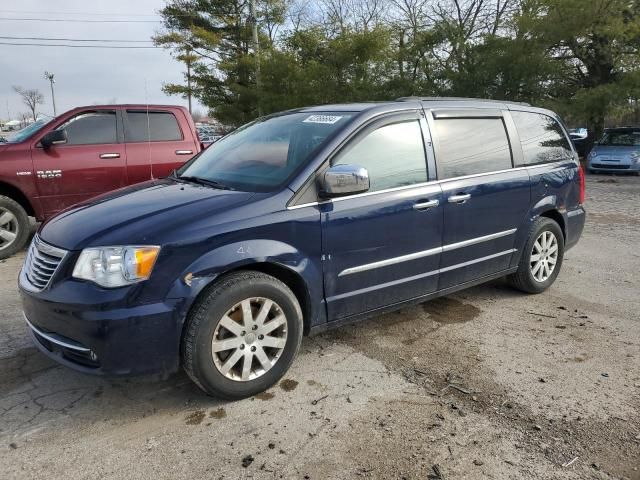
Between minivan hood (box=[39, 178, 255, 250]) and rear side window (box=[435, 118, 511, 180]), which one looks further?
rear side window (box=[435, 118, 511, 180])

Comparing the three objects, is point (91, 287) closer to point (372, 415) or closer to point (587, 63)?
point (372, 415)

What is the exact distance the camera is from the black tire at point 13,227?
238 inches

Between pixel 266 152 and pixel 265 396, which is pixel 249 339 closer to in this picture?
pixel 265 396

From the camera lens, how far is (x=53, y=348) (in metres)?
2.83

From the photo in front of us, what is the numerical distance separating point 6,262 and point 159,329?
433 cm

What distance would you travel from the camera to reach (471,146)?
404 centimetres

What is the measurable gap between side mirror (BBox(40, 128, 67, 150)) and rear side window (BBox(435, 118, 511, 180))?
4.59 meters

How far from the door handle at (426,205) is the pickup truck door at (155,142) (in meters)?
4.18

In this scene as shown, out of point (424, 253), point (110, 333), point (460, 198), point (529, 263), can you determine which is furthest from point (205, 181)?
point (529, 263)

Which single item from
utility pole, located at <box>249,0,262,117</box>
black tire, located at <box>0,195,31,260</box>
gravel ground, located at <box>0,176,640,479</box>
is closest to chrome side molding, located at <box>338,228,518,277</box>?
gravel ground, located at <box>0,176,640,479</box>

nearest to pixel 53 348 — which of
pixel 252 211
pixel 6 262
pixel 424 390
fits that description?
pixel 252 211

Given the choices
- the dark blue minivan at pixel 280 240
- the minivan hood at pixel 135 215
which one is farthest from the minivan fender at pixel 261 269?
the minivan hood at pixel 135 215

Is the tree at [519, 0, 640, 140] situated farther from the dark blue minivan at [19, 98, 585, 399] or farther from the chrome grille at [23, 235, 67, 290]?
the chrome grille at [23, 235, 67, 290]

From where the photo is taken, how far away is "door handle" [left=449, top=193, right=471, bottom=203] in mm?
3770
